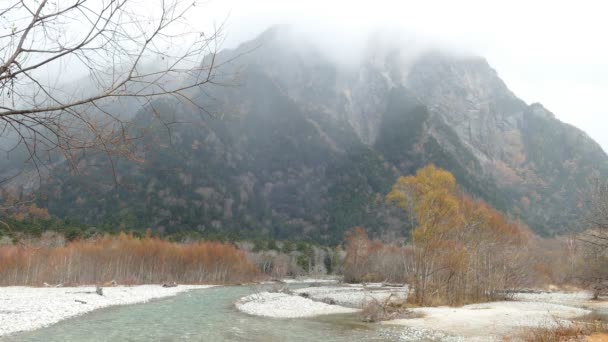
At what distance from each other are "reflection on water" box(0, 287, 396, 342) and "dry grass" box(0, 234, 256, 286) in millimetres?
21122

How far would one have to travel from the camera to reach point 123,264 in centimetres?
7125

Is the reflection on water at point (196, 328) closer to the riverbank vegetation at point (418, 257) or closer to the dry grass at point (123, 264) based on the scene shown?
the riverbank vegetation at point (418, 257)

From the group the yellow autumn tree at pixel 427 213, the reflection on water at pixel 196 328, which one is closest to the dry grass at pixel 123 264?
the reflection on water at pixel 196 328

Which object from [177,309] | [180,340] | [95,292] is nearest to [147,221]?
[95,292]

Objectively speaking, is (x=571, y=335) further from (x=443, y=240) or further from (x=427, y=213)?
(x=443, y=240)

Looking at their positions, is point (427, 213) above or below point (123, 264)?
above

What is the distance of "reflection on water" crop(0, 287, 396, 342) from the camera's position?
798 inches

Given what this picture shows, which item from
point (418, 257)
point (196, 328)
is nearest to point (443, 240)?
point (418, 257)

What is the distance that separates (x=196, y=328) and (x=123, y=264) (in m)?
54.7

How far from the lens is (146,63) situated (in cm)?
396

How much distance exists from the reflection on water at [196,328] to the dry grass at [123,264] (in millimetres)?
21122

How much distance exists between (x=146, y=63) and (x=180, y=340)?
18333 mm

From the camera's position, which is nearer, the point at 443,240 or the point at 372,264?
the point at 443,240

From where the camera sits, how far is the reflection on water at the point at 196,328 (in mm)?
20281
